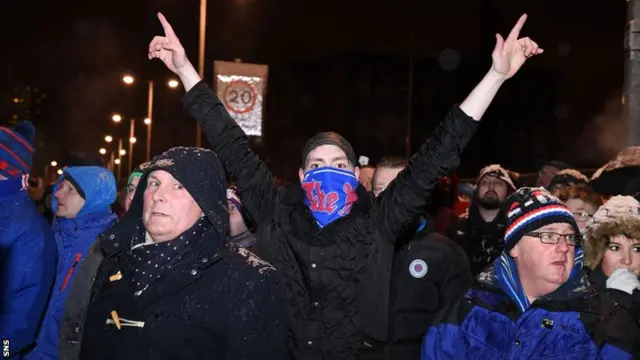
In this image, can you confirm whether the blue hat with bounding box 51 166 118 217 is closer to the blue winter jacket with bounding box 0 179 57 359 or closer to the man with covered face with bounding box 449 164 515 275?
the blue winter jacket with bounding box 0 179 57 359

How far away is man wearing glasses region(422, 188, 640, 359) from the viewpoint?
349 cm

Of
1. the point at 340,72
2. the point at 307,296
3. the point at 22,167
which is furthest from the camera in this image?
the point at 340,72

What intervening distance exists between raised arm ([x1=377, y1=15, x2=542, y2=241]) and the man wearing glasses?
0.44 m

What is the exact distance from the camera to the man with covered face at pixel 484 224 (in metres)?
7.95

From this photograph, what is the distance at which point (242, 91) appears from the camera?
14.7 meters

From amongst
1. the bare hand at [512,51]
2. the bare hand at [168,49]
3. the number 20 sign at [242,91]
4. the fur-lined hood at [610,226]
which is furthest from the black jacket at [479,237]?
the number 20 sign at [242,91]

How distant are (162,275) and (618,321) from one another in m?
2.17

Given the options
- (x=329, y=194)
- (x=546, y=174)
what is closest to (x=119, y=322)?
(x=329, y=194)

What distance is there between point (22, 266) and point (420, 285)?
8.85ft

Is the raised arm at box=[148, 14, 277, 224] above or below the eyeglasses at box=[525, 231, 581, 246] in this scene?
above

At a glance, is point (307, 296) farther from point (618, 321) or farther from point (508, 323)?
point (618, 321)

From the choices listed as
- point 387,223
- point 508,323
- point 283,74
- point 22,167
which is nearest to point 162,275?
point 387,223

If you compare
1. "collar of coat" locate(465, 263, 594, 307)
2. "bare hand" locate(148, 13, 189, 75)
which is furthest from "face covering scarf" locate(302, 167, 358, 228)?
"bare hand" locate(148, 13, 189, 75)

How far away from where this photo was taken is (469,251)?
816cm
